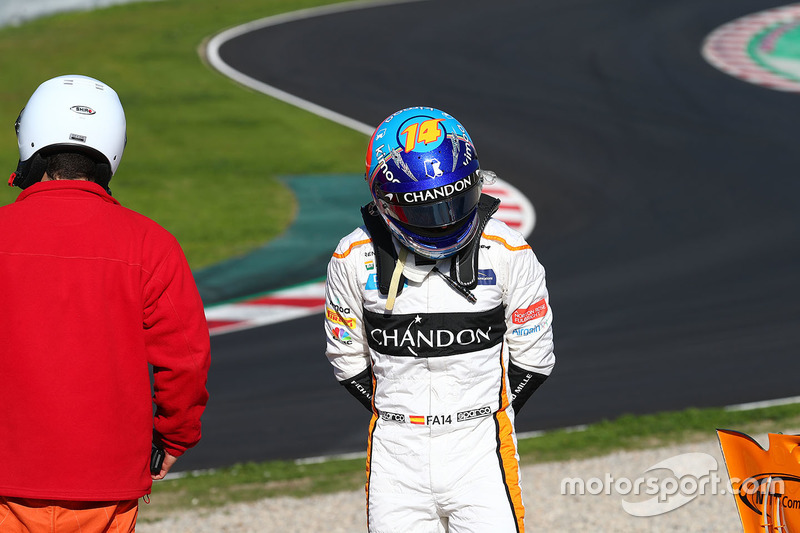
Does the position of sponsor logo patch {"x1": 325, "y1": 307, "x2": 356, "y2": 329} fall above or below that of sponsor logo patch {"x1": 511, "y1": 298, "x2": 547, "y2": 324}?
above

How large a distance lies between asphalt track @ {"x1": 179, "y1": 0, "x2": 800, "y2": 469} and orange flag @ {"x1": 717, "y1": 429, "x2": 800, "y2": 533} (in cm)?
458

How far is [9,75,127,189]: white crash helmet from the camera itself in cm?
353

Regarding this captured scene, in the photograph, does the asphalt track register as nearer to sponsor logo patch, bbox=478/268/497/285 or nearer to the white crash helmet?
sponsor logo patch, bbox=478/268/497/285

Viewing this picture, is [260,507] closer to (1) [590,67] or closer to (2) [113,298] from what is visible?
(2) [113,298]

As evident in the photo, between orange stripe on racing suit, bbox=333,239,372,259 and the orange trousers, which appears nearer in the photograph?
the orange trousers

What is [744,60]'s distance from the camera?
21.3 m

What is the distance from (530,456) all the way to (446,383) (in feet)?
12.7

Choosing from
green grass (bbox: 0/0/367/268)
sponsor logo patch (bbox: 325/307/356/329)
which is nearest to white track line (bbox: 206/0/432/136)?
green grass (bbox: 0/0/367/268)

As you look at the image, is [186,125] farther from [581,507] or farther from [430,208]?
[430,208]

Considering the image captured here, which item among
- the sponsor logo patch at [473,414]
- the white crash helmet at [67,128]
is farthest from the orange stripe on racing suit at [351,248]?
the white crash helmet at [67,128]

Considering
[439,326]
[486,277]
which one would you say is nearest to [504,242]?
[486,277]

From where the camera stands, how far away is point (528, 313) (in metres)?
4.08

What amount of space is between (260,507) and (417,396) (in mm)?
3131

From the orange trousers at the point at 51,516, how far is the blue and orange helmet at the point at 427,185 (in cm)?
143
